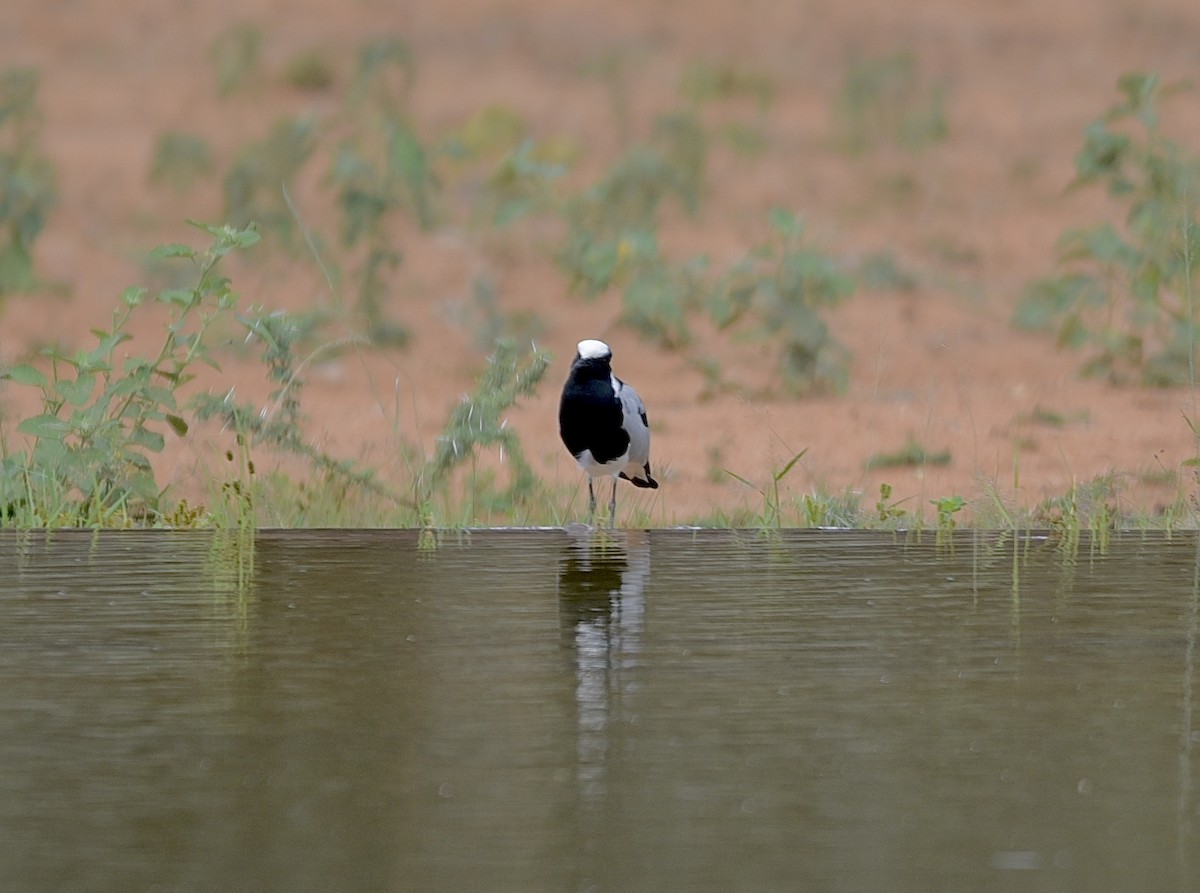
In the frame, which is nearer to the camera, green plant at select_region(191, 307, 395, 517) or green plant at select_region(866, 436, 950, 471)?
green plant at select_region(191, 307, 395, 517)

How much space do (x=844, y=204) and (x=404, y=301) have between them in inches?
134

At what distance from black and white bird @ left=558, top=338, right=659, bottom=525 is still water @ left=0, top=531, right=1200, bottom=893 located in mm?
876

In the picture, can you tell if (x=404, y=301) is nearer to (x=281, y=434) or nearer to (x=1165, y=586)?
(x=281, y=434)

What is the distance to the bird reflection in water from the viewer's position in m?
2.67

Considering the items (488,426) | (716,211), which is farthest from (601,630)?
(716,211)

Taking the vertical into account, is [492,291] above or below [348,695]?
above

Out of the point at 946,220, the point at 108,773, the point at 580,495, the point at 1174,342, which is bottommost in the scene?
the point at 108,773

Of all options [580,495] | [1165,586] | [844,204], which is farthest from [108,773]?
[844,204]

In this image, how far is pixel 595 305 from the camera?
10.1 meters

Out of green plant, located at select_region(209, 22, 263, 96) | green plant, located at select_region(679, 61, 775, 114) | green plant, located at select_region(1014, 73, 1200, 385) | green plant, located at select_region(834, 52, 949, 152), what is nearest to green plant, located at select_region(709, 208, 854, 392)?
green plant, located at select_region(1014, 73, 1200, 385)

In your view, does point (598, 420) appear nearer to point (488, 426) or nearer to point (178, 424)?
point (488, 426)

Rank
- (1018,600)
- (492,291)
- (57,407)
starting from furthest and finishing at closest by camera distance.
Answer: (492,291) < (57,407) < (1018,600)

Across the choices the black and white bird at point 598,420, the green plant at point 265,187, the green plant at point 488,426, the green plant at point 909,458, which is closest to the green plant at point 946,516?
the black and white bird at point 598,420

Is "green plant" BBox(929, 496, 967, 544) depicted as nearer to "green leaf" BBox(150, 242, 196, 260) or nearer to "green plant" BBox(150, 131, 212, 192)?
"green leaf" BBox(150, 242, 196, 260)
